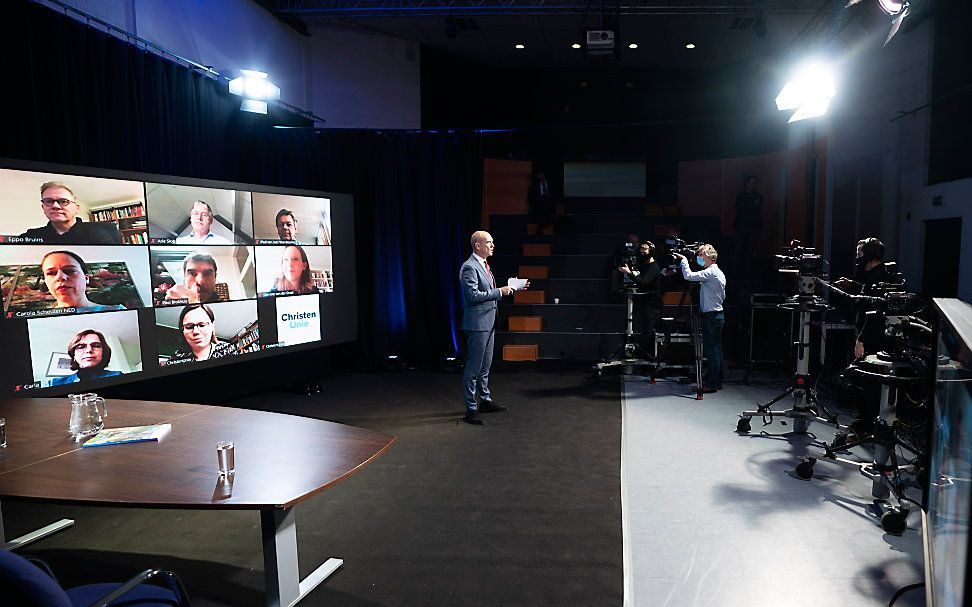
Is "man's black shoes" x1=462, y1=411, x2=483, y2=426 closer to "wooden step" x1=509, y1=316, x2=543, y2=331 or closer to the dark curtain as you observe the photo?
the dark curtain

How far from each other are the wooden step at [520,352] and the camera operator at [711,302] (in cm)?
244

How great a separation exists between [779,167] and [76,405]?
10.0 m

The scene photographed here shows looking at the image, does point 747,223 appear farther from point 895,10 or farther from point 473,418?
point 473,418

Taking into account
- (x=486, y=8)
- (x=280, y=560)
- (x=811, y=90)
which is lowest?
(x=280, y=560)

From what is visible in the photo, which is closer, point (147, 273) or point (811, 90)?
point (147, 273)

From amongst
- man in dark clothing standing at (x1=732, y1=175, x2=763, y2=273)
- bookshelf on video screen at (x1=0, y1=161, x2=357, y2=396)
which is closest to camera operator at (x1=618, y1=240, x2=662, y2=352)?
man in dark clothing standing at (x1=732, y1=175, x2=763, y2=273)

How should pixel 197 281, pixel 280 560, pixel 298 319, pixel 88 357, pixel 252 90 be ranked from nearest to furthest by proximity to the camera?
pixel 280 560, pixel 88 357, pixel 197 281, pixel 298 319, pixel 252 90

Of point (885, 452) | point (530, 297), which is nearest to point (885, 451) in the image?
point (885, 452)

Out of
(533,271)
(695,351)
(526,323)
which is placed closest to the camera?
(695,351)

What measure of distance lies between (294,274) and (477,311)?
200 cm

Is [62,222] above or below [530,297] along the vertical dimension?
above

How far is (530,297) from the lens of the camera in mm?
8578

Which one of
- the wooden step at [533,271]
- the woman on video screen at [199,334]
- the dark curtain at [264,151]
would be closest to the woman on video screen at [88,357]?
the woman on video screen at [199,334]

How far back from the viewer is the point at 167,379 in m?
5.11
